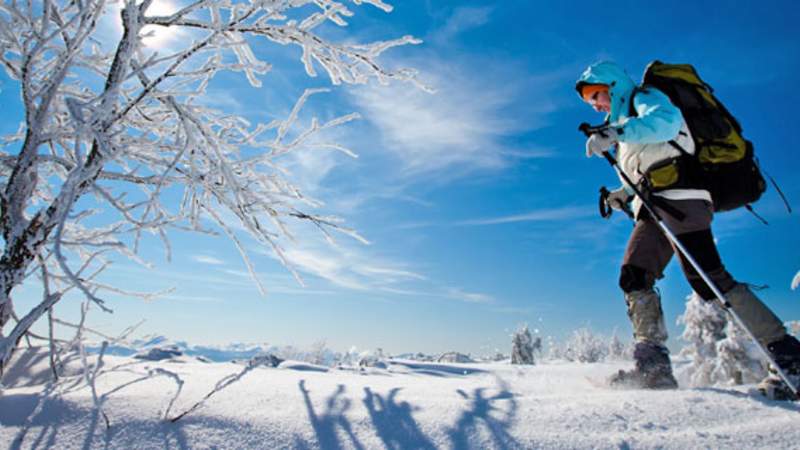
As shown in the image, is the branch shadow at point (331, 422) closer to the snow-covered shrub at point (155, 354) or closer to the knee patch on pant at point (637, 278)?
A: the knee patch on pant at point (637, 278)

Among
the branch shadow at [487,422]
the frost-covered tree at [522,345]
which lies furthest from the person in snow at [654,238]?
the frost-covered tree at [522,345]

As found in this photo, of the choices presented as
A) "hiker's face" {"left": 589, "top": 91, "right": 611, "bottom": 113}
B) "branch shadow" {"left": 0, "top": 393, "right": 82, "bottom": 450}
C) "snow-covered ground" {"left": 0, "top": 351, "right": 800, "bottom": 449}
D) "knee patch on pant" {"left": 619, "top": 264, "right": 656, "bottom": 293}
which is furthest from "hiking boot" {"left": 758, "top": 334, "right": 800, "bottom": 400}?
"branch shadow" {"left": 0, "top": 393, "right": 82, "bottom": 450}

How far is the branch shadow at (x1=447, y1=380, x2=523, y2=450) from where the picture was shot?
→ 1.73m

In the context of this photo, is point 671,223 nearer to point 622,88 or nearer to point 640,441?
point 622,88

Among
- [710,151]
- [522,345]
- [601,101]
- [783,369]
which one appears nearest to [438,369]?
[783,369]

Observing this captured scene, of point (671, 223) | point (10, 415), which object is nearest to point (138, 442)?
point (10, 415)

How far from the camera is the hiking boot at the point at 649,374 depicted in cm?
284

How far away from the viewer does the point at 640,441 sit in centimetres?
174

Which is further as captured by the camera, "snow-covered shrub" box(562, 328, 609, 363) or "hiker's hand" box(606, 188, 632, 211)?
"snow-covered shrub" box(562, 328, 609, 363)

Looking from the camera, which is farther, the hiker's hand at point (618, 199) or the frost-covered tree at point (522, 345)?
the frost-covered tree at point (522, 345)

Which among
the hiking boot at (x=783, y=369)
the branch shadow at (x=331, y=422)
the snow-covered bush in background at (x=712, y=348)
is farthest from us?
the snow-covered bush in background at (x=712, y=348)

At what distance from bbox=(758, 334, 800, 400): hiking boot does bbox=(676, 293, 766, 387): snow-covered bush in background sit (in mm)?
8303

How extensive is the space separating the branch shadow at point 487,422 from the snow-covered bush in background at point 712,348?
953cm

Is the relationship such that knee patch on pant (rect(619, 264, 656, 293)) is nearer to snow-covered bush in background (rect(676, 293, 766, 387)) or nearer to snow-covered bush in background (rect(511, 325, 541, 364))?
snow-covered bush in background (rect(676, 293, 766, 387))
